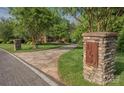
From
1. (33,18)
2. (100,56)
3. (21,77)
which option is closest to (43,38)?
(33,18)

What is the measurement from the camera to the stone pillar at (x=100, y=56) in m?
7.59

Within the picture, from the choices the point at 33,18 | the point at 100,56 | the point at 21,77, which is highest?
the point at 33,18

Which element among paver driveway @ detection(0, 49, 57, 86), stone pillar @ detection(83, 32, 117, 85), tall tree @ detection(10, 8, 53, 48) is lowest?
paver driveway @ detection(0, 49, 57, 86)

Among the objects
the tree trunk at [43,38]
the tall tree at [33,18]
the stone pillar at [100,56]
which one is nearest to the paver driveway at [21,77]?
the stone pillar at [100,56]

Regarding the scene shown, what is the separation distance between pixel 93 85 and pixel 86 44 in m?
1.34

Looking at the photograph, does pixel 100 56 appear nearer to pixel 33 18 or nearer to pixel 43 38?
pixel 33 18

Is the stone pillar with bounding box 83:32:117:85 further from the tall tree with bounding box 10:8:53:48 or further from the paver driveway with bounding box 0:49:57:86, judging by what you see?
the tall tree with bounding box 10:8:53:48

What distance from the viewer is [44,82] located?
821cm

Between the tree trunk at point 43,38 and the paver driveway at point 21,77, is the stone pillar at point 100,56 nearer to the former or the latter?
the paver driveway at point 21,77

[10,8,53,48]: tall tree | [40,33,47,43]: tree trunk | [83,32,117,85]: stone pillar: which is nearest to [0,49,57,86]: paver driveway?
[83,32,117,85]: stone pillar

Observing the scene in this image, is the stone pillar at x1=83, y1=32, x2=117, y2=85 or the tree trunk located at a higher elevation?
the stone pillar at x1=83, y1=32, x2=117, y2=85

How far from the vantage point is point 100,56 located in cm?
763

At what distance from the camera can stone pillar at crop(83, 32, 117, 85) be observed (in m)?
7.59
